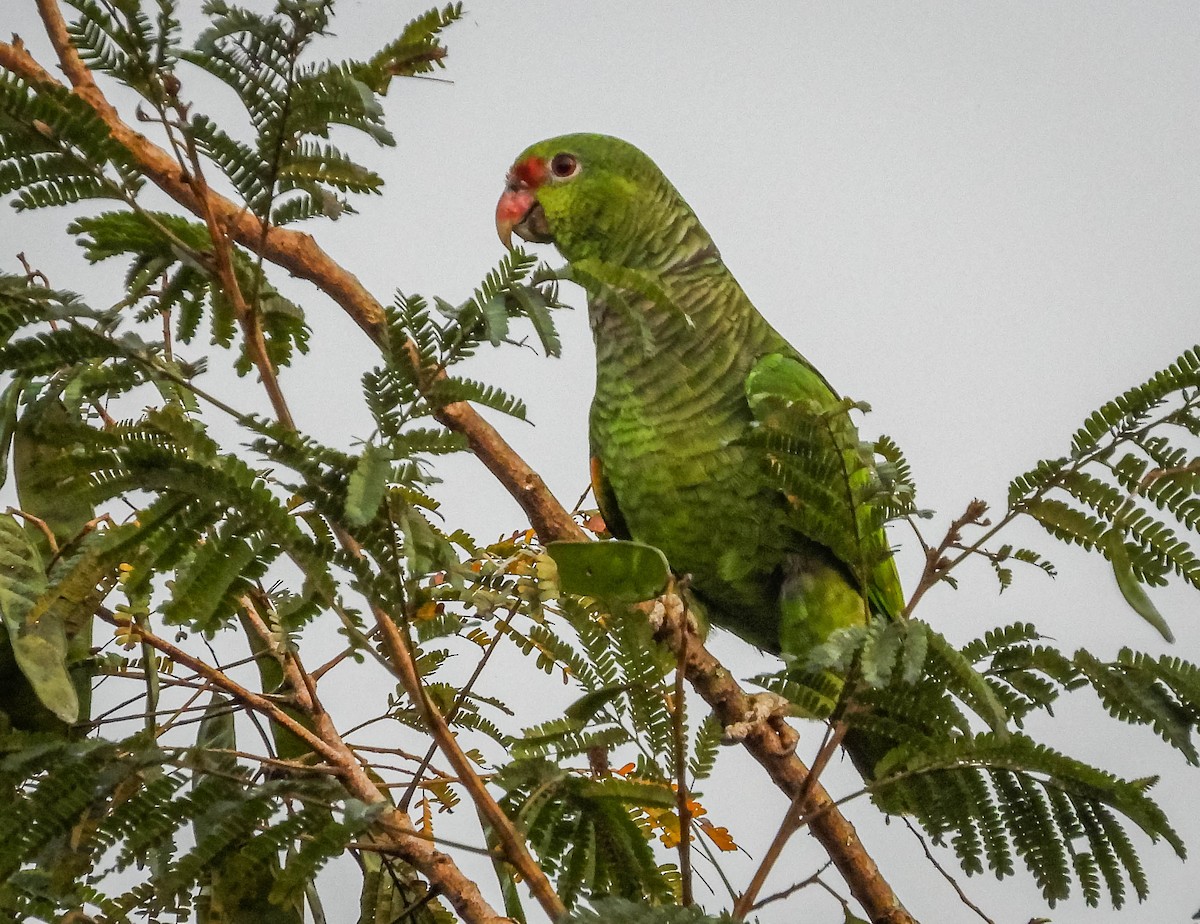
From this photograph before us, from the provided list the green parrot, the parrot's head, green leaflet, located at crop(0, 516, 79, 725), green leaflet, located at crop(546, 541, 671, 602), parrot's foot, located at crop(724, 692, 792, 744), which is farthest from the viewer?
the parrot's head

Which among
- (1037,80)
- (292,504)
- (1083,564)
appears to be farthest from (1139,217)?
(292,504)

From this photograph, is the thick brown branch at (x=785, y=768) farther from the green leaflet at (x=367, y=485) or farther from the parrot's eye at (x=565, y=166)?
the parrot's eye at (x=565, y=166)

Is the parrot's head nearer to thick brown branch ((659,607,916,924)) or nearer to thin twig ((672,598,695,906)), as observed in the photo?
thick brown branch ((659,607,916,924))

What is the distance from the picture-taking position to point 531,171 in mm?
1729

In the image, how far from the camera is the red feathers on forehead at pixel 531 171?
1.72 meters

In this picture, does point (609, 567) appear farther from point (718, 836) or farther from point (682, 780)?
point (718, 836)

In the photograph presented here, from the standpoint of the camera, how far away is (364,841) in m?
0.93

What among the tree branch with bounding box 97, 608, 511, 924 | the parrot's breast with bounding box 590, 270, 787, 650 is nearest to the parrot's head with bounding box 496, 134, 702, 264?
the parrot's breast with bounding box 590, 270, 787, 650

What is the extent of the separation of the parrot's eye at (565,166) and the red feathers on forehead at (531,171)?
19 millimetres

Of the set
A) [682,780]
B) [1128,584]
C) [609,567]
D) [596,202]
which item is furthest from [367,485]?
[596,202]

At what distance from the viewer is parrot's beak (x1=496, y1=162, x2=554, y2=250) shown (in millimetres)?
1732

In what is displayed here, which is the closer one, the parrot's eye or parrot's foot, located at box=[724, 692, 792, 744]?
parrot's foot, located at box=[724, 692, 792, 744]

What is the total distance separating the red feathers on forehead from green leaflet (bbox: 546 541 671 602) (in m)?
1.05

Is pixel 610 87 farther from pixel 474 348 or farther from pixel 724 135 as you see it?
pixel 474 348
